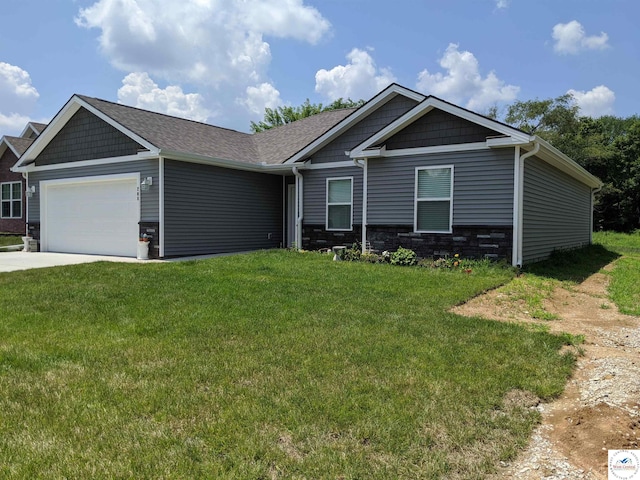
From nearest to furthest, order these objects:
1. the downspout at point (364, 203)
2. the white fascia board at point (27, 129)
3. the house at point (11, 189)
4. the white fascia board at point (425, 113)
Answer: the white fascia board at point (425, 113), the downspout at point (364, 203), the house at point (11, 189), the white fascia board at point (27, 129)

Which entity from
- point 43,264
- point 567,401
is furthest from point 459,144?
point 43,264

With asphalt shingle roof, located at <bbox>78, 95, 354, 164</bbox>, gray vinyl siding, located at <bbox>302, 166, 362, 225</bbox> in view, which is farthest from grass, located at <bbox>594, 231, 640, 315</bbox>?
asphalt shingle roof, located at <bbox>78, 95, 354, 164</bbox>

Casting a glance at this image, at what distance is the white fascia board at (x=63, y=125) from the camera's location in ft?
41.7

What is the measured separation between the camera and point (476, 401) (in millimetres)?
3410

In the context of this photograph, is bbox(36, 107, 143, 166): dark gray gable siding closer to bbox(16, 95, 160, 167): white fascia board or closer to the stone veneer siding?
bbox(16, 95, 160, 167): white fascia board

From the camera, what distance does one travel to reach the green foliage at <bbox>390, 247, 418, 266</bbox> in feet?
35.4

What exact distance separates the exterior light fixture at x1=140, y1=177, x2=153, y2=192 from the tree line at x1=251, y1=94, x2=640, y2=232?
21.7 m

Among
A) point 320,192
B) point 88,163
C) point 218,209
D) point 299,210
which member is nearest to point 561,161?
point 320,192

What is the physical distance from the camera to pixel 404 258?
10.9 m

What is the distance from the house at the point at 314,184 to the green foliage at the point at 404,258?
305mm

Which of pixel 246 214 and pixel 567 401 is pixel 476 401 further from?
pixel 246 214

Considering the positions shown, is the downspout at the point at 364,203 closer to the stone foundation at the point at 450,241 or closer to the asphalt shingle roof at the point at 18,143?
the stone foundation at the point at 450,241

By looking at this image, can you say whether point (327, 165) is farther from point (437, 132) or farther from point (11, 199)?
point (11, 199)

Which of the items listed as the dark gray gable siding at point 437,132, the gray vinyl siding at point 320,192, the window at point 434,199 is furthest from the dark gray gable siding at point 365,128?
the window at point 434,199
